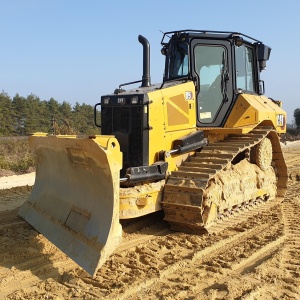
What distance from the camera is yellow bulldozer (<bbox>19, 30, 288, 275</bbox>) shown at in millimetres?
4289

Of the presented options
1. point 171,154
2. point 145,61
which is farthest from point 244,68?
point 171,154

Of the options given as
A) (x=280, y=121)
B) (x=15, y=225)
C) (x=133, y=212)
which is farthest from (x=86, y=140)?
(x=280, y=121)

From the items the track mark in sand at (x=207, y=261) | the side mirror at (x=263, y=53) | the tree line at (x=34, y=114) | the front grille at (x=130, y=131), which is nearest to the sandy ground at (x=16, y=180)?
the front grille at (x=130, y=131)

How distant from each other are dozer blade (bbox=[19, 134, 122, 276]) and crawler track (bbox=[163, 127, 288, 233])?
1163 millimetres

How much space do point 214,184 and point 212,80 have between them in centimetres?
188

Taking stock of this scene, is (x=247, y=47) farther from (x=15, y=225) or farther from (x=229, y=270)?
(x=15, y=225)

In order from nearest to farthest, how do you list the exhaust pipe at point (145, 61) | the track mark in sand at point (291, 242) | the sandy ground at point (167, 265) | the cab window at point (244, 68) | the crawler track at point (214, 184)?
the sandy ground at point (167, 265), the track mark in sand at point (291, 242), the crawler track at point (214, 184), the exhaust pipe at point (145, 61), the cab window at point (244, 68)

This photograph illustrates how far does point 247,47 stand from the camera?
6992 mm

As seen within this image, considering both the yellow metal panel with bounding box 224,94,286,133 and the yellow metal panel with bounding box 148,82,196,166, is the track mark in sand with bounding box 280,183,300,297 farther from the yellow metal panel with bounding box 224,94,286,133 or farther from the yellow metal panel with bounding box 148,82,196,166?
the yellow metal panel with bounding box 148,82,196,166

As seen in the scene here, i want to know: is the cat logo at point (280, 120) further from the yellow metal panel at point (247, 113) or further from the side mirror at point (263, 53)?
the side mirror at point (263, 53)

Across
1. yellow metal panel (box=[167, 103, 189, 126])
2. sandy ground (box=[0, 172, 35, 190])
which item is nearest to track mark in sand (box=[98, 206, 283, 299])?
yellow metal panel (box=[167, 103, 189, 126])

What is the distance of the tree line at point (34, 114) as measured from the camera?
28047mm

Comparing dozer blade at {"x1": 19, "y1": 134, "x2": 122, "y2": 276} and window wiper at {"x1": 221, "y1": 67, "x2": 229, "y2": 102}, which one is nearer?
dozer blade at {"x1": 19, "y1": 134, "x2": 122, "y2": 276}

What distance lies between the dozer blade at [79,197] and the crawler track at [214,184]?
1163 mm
